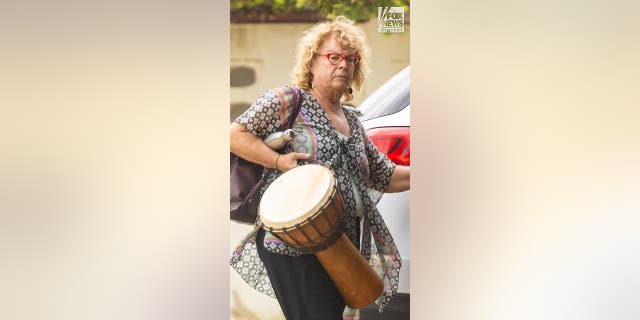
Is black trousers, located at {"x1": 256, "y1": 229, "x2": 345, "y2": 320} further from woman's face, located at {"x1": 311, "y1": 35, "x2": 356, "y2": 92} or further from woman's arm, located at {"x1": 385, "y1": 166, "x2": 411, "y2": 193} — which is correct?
woman's face, located at {"x1": 311, "y1": 35, "x2": 356, "y2": 92}

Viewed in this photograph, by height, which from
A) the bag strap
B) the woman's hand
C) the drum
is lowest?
the drum

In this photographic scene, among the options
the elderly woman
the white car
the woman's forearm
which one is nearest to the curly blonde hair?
the elderly woman

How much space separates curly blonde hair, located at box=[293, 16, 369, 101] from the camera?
3.21 m

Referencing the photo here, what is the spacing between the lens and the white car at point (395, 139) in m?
3.21

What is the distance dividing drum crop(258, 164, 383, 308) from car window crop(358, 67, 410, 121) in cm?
33

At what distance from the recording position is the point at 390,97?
10.5ft

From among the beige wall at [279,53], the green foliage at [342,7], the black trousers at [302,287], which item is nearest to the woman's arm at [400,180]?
the beige wall at [279,53]

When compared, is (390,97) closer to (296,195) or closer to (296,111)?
(296,111)
